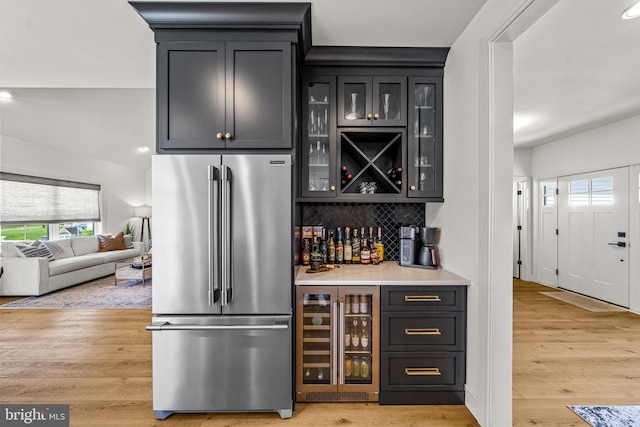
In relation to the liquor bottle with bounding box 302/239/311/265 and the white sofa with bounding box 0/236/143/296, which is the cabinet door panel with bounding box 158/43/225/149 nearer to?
the liquor bottle with bounding box 302/239/311/265

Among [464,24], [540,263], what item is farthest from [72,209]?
[540,263]

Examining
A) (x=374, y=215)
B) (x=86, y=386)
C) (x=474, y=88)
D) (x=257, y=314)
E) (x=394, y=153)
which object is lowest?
(x=86, y=386)

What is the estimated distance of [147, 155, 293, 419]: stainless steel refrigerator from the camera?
6.06ft

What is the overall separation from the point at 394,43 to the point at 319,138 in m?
0.89

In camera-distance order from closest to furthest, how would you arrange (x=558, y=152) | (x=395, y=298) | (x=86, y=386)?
(x=395, y=298), (x=86, y=386), (x=558, y=152)

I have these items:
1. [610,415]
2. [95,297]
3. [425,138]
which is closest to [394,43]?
[425,138]

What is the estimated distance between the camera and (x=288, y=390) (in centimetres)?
189

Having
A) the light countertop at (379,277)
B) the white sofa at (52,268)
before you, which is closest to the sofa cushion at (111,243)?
the white sofa at (52,268)

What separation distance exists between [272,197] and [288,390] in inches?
48.3

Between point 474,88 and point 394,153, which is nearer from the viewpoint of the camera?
point 474,88

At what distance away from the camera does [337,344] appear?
6.67 ft

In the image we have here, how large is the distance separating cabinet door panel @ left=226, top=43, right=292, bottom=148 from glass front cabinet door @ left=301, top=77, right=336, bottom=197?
41 centimetres

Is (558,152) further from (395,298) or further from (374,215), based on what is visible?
(395,298)

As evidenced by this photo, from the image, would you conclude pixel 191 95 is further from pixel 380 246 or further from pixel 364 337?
pixel 364 337
